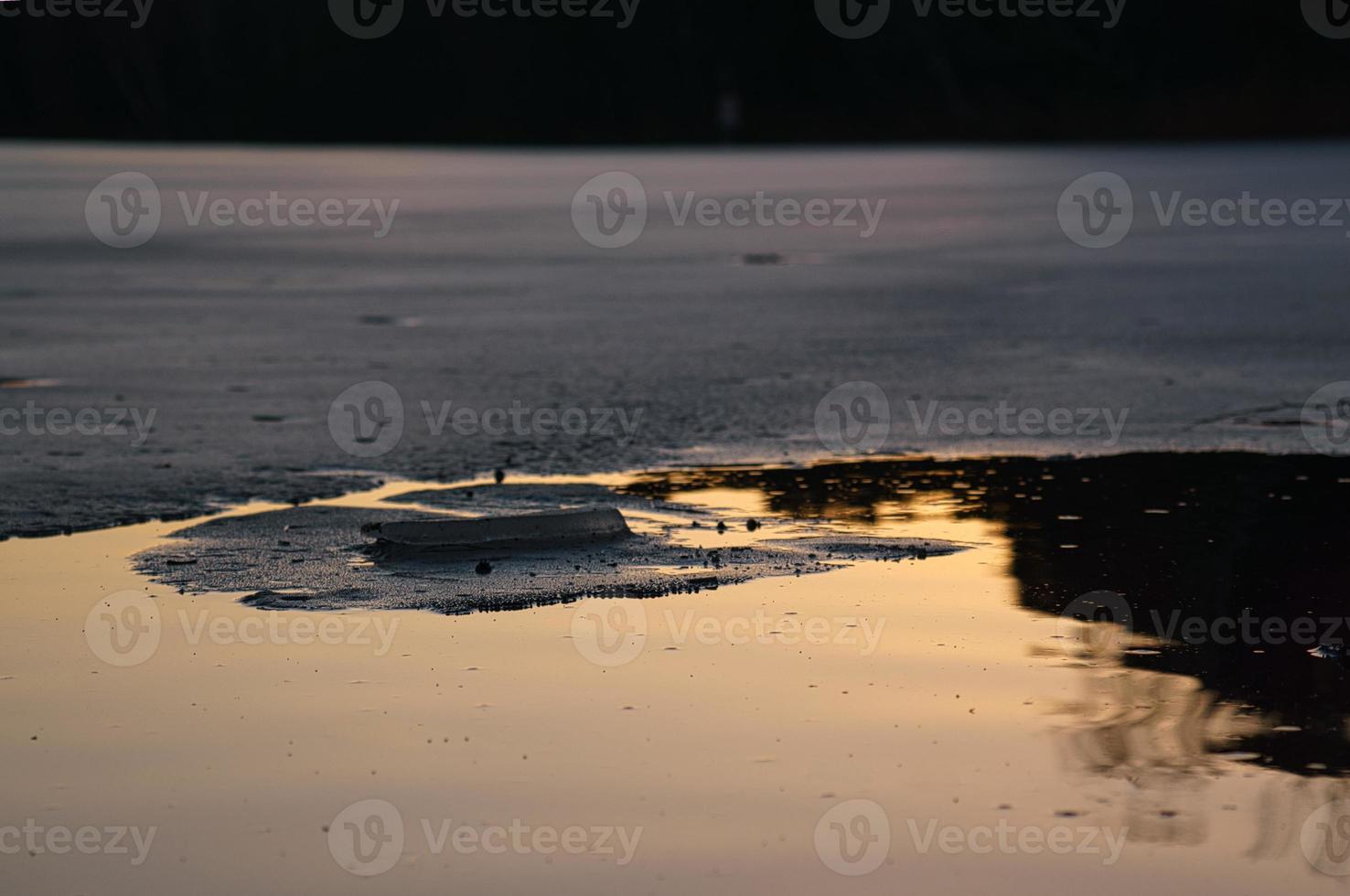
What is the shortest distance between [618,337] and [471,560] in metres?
8.68

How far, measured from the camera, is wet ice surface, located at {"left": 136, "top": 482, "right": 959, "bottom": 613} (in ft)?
25.7

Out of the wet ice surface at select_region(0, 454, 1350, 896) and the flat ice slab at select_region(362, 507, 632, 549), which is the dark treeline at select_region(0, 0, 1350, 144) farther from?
the wet ice surface at select_region(0, 454, 1350, 896)

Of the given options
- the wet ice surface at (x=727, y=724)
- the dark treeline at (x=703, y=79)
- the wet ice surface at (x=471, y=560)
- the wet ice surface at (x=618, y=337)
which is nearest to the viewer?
the wet ice surface at (x=727, y=724)

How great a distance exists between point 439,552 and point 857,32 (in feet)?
309

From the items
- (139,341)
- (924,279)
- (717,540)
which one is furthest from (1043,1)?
(717,540)

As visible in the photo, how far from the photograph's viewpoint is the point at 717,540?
29.0 ft

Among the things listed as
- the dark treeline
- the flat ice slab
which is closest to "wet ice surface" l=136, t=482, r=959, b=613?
the flat ice slab

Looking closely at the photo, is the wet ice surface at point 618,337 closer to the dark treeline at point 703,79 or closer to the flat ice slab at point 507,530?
the flat ice slab at point 507,530

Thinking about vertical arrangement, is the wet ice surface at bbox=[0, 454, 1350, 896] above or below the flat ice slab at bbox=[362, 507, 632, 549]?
below

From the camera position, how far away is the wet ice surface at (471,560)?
7.84 metres

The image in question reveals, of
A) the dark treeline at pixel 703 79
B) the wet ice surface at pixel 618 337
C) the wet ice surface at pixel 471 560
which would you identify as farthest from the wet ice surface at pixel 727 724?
the dark treeline at pixel 703 79

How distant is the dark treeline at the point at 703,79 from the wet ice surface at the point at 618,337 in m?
57.3

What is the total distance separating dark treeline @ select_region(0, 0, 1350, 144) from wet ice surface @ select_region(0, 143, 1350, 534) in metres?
57.3

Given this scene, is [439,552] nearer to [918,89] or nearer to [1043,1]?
[918,89]
